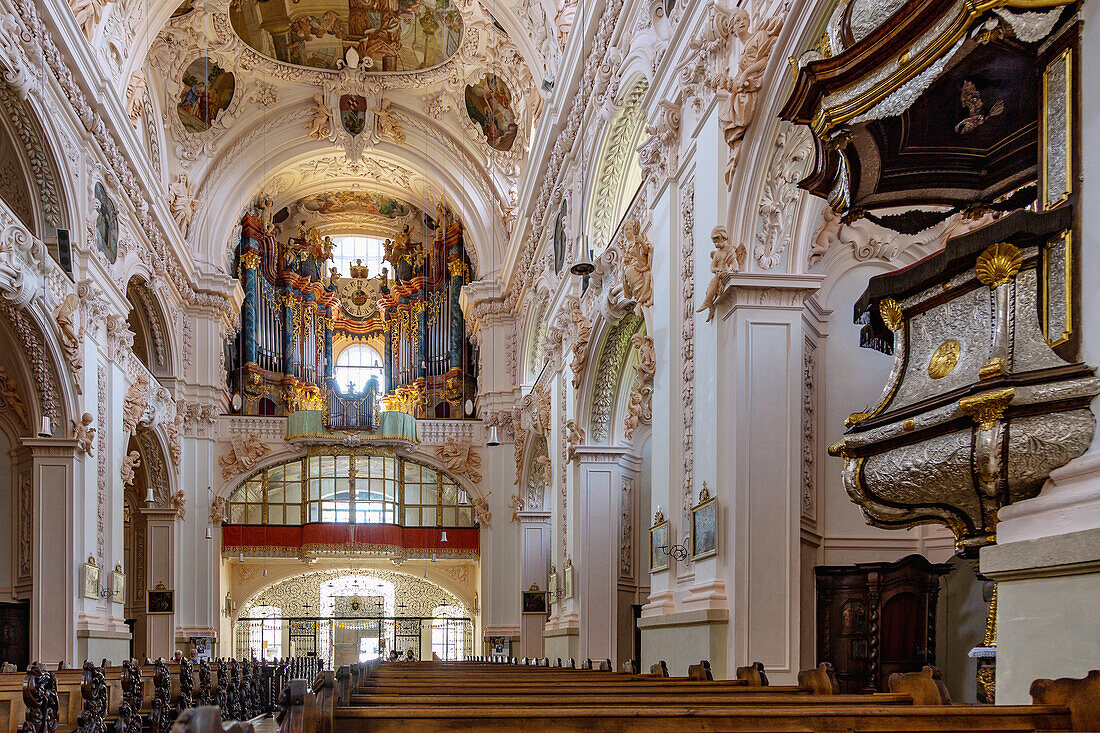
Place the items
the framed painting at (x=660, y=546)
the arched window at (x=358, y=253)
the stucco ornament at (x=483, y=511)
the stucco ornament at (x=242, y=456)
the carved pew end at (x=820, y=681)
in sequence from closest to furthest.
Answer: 1. the carved pew end at (x=820, y=681)
2. the framed painting at (x=660, y=546)
3. the stucco ornament at (x=242, y=456)
4. the stucco ornament at (x=483, y=511)
5. the arched window at (x=358, y=253)

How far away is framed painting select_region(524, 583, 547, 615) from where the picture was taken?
19.7 m

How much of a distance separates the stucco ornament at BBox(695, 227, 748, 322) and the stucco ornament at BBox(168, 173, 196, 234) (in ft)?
42.8

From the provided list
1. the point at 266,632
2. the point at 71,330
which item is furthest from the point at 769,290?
the point at 266,632

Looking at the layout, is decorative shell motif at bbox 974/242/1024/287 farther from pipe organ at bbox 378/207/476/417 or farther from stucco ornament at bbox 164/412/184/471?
pipe organ at bbox 378/207/476/417

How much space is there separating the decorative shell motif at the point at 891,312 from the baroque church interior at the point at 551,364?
0.02 metres

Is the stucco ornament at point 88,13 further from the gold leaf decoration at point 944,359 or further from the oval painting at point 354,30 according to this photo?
the gold leaf decoration at point 944,359

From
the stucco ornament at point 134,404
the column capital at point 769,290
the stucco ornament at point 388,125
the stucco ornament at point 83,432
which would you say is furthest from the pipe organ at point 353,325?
the column capital at point 769,290

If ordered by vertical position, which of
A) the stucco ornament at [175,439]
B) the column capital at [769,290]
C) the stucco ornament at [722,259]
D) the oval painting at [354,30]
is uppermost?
the oval painting at [354,30]

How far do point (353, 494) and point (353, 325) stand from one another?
4.21 meters

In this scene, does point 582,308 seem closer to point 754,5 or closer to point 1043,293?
point 754,5

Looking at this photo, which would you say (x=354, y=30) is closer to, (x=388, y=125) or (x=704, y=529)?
(x=388, y=125)

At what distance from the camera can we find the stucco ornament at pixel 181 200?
60.8ft

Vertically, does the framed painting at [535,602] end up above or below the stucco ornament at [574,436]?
below

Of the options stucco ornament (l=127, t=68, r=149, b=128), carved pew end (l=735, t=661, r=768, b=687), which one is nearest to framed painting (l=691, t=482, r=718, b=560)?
carved pew end (l=735, t=661, r=768, b=687)
